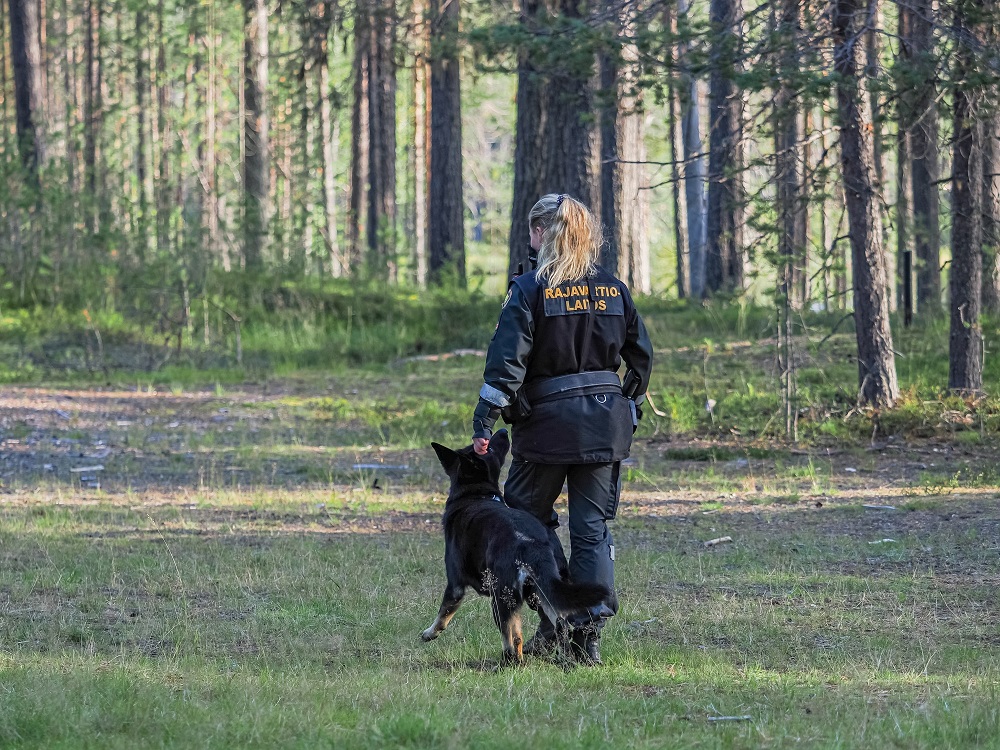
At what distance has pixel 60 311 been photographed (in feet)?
63.8

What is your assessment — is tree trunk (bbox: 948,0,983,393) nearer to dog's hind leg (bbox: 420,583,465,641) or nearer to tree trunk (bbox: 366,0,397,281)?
dog's hind leg (bbox: 420,583,465,641)

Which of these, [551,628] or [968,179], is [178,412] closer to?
[968,179]

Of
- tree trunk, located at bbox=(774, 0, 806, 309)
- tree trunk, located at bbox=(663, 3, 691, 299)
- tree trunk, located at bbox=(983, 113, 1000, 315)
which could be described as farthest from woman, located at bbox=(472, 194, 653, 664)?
tree trunk, located at bbox=(983, 113, 1000, 315)

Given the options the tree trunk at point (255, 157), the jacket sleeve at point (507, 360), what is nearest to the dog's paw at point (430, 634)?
the jacket sleeve at point (507, 360)

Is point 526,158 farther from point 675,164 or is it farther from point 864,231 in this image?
point 675,164

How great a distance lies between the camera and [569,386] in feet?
17.9

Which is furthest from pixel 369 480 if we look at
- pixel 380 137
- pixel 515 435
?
pixel 380 137

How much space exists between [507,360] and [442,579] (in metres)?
2.35

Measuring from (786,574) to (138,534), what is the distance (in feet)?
14.1

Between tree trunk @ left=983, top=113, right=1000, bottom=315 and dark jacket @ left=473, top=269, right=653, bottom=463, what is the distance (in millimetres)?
6945

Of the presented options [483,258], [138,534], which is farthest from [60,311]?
[483,258]

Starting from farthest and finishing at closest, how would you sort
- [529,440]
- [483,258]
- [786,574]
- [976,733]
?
[483,258] → [786,574] → [529,440] → [976,733]

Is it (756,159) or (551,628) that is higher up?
(756,159)

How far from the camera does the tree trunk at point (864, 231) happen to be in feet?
38.5
